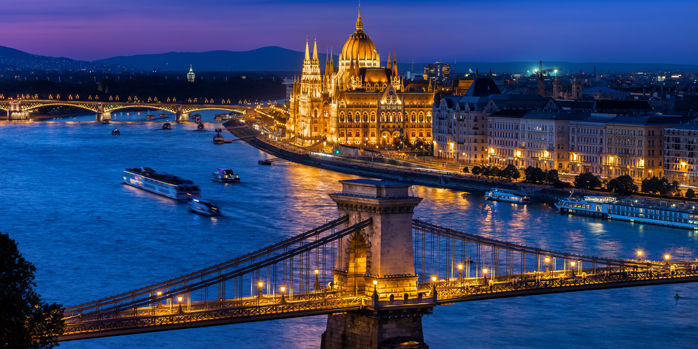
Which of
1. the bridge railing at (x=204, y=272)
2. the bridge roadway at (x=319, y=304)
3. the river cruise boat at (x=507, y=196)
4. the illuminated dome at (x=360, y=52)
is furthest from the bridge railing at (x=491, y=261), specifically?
the illuminated dome at (x=360, y=52)

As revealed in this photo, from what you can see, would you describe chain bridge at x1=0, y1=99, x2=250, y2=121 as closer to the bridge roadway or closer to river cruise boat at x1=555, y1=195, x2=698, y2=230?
river cruise boat at x1=555, y1=195, x2=698, y2=230

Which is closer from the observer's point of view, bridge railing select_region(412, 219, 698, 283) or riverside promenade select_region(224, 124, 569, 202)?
bridge railing select_region(412, 219, 698, 283)

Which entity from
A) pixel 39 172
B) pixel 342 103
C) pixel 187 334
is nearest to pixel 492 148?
pixel 342 103

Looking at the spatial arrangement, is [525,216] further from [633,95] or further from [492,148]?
[633,95]

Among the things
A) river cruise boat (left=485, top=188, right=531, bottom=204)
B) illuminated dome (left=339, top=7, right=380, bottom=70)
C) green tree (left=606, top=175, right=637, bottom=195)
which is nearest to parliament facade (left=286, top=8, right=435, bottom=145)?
illuminated dome (left=339, top=7, right=380, bottom=70)

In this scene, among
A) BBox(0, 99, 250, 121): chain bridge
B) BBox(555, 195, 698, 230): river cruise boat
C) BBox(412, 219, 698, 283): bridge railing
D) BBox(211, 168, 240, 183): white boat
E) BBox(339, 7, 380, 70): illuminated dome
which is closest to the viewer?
BBox(412, 219, 698, 283): bridge railing

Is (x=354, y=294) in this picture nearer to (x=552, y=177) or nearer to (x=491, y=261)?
(x=491, y=261)

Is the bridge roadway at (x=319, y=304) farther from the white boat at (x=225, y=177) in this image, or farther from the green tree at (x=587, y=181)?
the white boat at (x=225, y=177)
